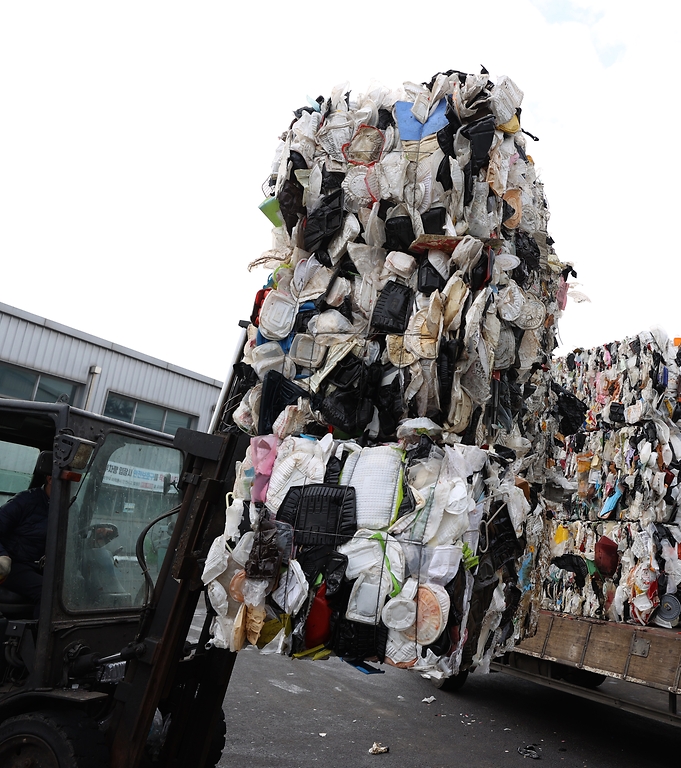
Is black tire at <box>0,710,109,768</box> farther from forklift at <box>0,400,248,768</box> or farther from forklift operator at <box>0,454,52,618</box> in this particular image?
forklift operator at <box>0,454,52,618</box>

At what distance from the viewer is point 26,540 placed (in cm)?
366

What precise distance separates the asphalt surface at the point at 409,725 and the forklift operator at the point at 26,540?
2.13m

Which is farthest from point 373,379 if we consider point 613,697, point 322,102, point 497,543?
point 613,697

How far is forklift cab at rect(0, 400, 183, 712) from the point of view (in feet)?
10.5

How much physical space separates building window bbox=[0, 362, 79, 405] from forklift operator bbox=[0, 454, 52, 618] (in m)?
9.01

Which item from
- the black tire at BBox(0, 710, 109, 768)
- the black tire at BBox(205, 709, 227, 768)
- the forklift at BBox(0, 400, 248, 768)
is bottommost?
the black tire at BBox(205, 709, 227, 768)

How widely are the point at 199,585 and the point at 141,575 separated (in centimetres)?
109

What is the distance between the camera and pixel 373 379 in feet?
9.39

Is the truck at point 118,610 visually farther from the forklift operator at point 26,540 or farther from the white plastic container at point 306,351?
the white plastic container at point 306,351

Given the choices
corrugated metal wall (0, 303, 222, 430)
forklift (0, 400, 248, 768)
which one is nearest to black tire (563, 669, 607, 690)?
forklift (0, 400, 248, 768)

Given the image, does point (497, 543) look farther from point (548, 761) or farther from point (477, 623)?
point (548, 761)

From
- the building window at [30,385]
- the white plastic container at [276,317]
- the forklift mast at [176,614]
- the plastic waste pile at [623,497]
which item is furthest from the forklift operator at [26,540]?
the building window at [30,385]

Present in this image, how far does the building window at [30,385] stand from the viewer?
12469 millimetres

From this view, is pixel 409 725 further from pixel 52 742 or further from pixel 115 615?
pixel 52 742
